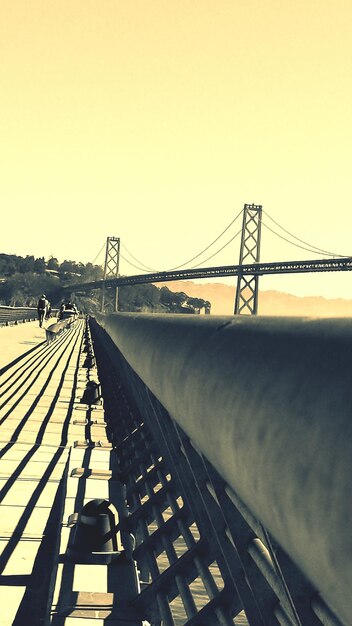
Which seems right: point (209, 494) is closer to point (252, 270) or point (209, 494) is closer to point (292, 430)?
point (292, 430)

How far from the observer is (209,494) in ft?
10.9

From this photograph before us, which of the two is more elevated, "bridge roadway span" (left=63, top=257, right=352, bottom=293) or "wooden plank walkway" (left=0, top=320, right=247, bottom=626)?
"bridge roadway span" (left=63, top=257, right=352, bottom=293)

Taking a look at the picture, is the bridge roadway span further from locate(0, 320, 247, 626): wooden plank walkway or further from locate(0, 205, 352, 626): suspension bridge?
locate(0, 205, 352, 626): suspension bridge

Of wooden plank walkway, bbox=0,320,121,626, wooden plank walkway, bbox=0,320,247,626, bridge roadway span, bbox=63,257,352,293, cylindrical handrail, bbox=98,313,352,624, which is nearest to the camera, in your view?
cylindrical handrail, bbox=98,313,352,624

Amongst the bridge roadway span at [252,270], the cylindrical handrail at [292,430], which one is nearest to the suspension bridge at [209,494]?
the cylindrical handrail at [292,430]

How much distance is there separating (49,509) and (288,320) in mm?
6155

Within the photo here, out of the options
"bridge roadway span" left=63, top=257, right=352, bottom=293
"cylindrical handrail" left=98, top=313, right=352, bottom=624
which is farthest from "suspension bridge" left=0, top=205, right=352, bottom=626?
"bridge roadway span" left=63, top=257, right=352, bottom=293

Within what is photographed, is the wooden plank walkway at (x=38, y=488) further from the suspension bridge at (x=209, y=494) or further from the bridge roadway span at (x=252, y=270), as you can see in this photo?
the bridge roadway span at (x=252, y=270)

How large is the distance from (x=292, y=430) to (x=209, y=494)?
2184 mm

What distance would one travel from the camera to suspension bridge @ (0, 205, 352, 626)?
1.11 meters

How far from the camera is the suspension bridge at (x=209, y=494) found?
1.11 m

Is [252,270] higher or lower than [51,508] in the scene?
higher

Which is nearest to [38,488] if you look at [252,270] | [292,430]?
[292,430]

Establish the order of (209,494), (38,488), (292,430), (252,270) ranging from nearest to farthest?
1. (292,430)
2. (209,494)
3. (38,488)
4. (252,270)
